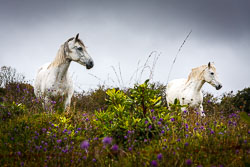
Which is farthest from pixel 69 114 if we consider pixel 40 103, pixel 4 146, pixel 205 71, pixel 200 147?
pixel 205 71

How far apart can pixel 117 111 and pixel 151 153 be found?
1.12 meters

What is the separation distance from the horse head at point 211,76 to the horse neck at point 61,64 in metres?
4.40

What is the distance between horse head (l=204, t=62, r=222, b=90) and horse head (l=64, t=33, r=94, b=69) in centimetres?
381

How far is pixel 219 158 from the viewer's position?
2557mm

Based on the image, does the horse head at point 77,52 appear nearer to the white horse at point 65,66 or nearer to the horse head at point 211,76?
the white horse at point 65,66

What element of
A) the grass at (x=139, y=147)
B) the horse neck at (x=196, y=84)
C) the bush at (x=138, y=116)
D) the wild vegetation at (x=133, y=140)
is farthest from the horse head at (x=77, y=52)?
the horse neck at (x=196, y=84)

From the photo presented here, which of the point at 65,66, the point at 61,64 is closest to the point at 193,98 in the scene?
the point at 65,66

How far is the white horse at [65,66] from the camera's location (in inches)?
246

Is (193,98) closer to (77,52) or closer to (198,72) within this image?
(198,72)

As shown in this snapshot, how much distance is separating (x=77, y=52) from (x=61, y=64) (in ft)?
1.87

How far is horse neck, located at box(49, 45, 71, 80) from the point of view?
637 cm

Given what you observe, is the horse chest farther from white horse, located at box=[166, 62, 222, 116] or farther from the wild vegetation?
the wild vegetation

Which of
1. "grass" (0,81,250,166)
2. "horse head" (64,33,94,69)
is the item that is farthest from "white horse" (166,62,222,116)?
"horse head" (64,33,94,69)

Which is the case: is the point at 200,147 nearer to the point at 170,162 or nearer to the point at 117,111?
the point at 170,162
